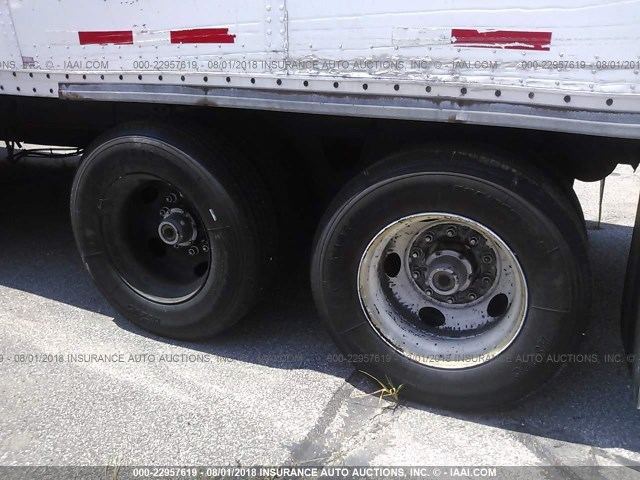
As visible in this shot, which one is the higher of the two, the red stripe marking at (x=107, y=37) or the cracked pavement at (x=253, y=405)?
the red stripe marking at (x=107, y=37)

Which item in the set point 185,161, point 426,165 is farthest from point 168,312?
point 426,165

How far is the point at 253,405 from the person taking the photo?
2.78 m

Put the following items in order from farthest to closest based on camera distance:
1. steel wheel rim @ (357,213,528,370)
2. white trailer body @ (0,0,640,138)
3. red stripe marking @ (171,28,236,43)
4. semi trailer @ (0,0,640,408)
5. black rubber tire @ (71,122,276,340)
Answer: black rubber tire @ (71,122,276,340) → steel wheel rim @ (357,213,528,370) → red stripe marking @ (171,28,236,43) → semi trailer @ (0,0,640,408) → white trailer body @ (0,0,640,138)

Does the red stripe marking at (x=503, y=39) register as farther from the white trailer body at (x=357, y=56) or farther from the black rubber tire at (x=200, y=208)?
the black rubber tire at (x=200, y=208)

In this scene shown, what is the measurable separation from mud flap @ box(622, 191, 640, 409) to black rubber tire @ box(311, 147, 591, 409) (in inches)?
11.2

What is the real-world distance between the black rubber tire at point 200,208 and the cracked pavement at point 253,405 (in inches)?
8.9

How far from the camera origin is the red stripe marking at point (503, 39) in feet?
6.63

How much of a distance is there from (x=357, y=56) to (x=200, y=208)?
1.11 meters

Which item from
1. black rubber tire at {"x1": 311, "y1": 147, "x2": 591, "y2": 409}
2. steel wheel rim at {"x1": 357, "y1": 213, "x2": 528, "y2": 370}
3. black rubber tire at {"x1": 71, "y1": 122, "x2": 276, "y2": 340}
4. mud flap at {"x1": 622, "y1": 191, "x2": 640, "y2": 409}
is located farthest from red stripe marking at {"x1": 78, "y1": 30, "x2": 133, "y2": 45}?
mud flap at {"x1": 622, "y1": 191, "x2": 640, "y2": 409}

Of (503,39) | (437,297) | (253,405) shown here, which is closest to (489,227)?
(437,297)

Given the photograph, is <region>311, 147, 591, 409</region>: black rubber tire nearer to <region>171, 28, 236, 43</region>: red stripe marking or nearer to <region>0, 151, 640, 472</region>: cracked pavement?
<region>0, 151, 640, 472</region>: cracked pavement

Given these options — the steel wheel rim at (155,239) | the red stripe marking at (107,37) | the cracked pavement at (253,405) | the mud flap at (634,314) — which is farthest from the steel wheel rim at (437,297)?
the red stripe marking at (107,37)

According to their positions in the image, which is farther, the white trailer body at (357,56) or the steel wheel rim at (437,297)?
the steel wheel rim at (437,297)

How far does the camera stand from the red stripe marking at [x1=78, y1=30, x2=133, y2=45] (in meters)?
2.68
